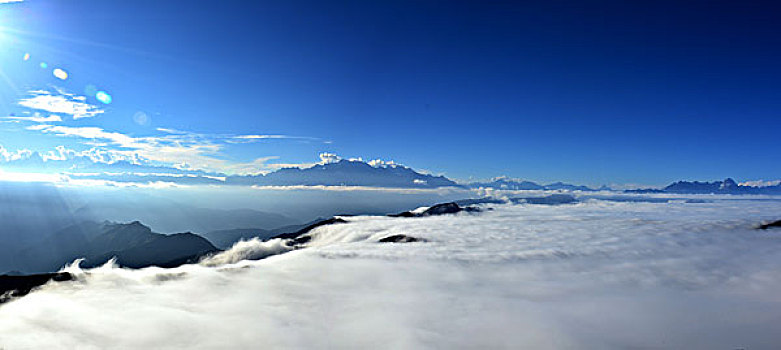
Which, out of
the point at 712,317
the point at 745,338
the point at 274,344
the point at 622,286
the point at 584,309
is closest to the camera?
the point at 745,338

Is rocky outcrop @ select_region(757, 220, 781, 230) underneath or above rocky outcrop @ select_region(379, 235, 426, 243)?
above

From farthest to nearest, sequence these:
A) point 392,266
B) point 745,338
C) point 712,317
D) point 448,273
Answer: point 392,266 < point 448,273 < point 712,317 < point 745,338

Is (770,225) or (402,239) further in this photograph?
(770,225)

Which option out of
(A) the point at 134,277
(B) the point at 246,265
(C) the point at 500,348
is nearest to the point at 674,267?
(C) the point at 500,348

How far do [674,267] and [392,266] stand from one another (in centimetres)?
6068

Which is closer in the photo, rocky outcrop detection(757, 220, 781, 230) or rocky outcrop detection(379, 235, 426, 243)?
rocky outcrop detection(379, 235, 426, 243)

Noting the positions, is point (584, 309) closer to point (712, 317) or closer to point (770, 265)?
point (712, 317)

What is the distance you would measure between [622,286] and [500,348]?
41455 millimetres

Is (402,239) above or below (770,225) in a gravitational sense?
below

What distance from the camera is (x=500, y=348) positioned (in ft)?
99.4

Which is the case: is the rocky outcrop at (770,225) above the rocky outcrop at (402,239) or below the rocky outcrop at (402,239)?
above

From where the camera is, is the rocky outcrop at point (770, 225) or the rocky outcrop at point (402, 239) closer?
the rocky outcrop at point (402, 239)

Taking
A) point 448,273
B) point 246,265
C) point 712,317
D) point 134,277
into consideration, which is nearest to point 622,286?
point 712,317

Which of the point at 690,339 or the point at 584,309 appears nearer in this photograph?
the point at 690,339
